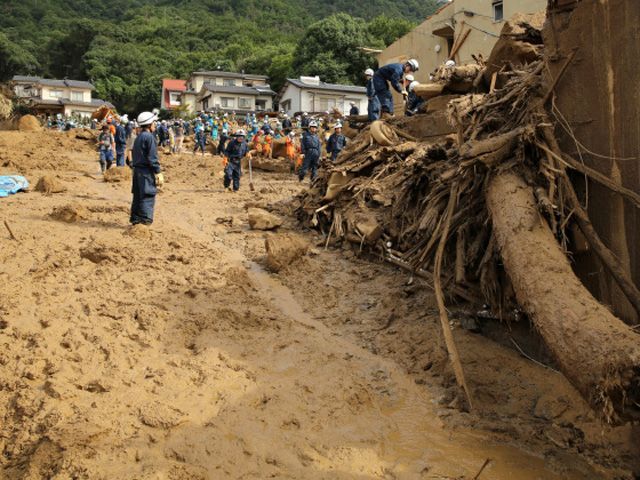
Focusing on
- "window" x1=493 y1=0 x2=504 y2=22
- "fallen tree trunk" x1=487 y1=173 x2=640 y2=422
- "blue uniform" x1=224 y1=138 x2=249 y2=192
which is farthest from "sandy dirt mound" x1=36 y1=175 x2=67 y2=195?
"window" x1=493 y1=0 x2=504 y2=22

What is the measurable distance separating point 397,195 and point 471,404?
365 centimetres

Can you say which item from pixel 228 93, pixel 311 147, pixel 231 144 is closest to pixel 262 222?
pixel 231 144

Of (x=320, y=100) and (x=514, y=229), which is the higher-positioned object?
(x=320, y=100)

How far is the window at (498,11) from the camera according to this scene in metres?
21.3

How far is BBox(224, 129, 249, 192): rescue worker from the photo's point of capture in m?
12.5

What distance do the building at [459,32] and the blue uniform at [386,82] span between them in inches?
326

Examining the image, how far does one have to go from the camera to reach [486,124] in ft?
17.0

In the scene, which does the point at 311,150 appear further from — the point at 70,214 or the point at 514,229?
the point at 514,229

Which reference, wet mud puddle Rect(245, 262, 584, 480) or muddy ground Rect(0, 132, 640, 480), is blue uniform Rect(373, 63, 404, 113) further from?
wet mud puddle Rect(245, 262, 584, 480)

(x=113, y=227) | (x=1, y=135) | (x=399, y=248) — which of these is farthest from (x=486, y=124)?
(x=1, y=135)

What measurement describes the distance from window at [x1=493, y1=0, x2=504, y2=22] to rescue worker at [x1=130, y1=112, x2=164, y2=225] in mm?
17673

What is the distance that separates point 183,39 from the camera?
7956 centimetres

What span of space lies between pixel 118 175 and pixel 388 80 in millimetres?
6815

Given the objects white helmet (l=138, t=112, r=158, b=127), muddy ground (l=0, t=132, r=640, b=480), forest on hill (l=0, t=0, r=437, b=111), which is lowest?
muddy ground (l=0, t=132, r=640, b=480)
